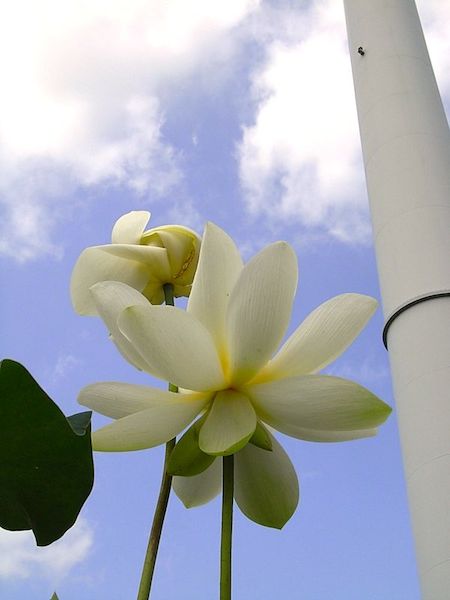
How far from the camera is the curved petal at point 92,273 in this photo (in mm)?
499

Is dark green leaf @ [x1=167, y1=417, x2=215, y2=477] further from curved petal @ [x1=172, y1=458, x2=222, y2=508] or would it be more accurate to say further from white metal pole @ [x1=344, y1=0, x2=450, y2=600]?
white metal pole @ [x1=344, y1=0, x2=450, y2=600]

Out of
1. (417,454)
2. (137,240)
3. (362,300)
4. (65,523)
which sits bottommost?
(65,523)

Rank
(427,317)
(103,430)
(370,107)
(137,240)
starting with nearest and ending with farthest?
1. (103,430)
2. (137,240)
3. (427,317)
4. (370,107)

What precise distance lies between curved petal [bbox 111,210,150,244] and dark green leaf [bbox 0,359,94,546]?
0.17 metres

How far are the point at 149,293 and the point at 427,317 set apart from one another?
372 centimetres

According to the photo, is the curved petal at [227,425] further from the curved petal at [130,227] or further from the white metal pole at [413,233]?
the white metal pole at [413,233]

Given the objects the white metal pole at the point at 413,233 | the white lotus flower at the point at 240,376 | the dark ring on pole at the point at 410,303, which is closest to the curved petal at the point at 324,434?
the white lotus flower at the point at 240,376

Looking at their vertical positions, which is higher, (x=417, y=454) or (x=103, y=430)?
(x=417, y=454)

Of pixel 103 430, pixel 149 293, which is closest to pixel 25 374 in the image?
pixel 103 430

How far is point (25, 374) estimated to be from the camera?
1.30ft

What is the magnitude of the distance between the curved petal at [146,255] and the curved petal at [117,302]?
83 mm

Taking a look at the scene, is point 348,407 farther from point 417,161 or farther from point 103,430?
point 417,161

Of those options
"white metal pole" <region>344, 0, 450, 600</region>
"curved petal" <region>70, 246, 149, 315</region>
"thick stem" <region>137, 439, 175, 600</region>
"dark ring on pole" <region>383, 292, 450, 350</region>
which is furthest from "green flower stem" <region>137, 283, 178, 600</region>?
"dark ring on pole" <region>383, 292, 450, 350</region>

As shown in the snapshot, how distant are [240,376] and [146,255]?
4.8 inches
